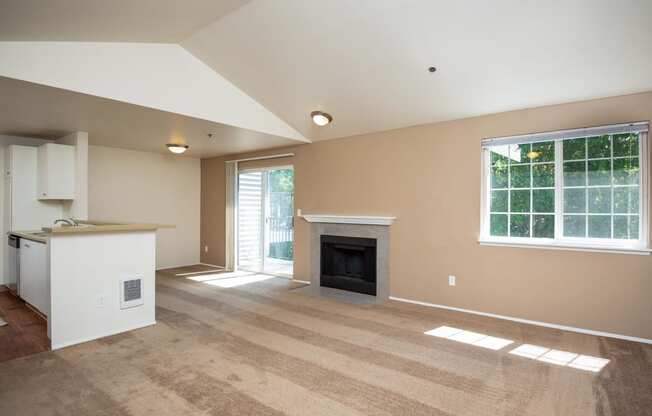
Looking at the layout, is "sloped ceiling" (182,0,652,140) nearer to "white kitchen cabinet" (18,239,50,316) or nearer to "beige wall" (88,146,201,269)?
"white kitchen cabinet" (18,239,50,316)

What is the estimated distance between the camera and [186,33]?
350 centimetres

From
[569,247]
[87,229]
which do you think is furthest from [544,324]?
[87,229]

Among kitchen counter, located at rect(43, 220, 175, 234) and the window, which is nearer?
kitchen counter, located at rect(43, 220, 175, 234)

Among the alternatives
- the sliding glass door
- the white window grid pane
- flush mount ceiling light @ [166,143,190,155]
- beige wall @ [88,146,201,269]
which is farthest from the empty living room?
the sliding glass door

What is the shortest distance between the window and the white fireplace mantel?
1.28 meters

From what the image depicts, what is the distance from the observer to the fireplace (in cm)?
510

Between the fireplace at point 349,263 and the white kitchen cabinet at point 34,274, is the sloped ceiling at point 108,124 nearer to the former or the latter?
the white kitchen cabinet at point 34,274

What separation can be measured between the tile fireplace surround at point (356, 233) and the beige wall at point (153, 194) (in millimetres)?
3049

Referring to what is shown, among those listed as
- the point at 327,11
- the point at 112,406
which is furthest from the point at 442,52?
the point at 112,406

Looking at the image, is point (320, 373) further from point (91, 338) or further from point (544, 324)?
point (544, 324)

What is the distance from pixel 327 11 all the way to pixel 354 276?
11.7 feet

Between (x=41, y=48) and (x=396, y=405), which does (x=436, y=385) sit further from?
(x=41, y=48)

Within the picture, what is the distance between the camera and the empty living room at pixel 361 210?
8.38 feet

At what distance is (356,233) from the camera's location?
17.0 feet
